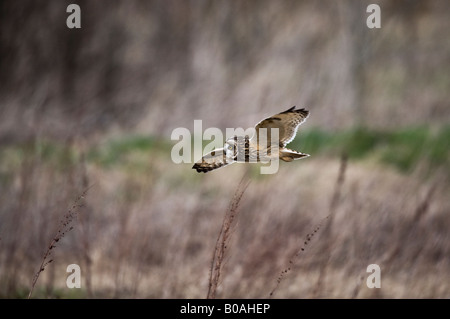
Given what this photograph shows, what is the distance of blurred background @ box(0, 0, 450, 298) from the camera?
8.80ft

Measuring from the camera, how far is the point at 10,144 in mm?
5043

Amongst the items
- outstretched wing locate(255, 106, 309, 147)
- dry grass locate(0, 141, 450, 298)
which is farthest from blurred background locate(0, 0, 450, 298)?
outstretched wing locate(255, 106, 309, 147)

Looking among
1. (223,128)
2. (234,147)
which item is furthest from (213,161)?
(223,128)

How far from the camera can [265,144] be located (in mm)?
1083

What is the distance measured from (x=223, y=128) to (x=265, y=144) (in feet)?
14.9

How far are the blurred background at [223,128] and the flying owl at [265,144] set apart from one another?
45cm

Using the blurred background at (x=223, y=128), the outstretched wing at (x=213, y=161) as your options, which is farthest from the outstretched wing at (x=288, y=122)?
the blurred background at (x=223, y=128)

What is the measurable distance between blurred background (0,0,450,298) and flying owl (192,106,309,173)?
45cm

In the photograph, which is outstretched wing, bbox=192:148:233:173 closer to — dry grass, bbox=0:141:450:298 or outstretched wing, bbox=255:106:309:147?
outstretched wing, bbox=255:106:309:147

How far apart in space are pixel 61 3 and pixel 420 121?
4.48 m

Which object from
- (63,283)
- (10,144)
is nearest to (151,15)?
(10,144)

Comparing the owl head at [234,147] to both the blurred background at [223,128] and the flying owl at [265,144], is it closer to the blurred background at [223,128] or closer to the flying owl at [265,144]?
the flying owl at [265,144]

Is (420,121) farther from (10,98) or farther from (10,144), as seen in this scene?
(10,98)

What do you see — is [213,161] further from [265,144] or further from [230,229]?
[230,229]
